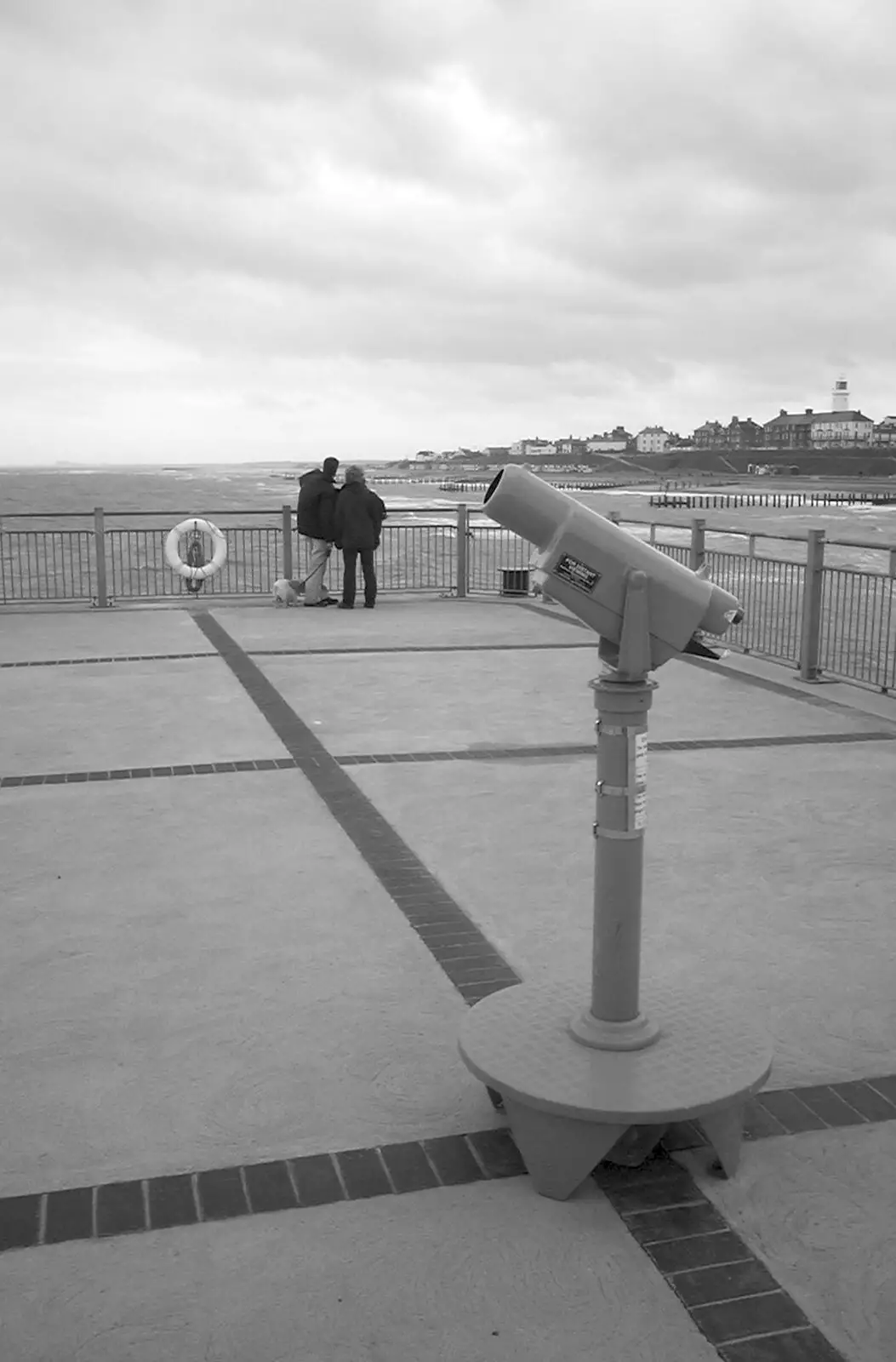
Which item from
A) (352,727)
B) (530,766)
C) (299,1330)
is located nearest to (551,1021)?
(299,1330)

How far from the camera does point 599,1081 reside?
3014 millimetres

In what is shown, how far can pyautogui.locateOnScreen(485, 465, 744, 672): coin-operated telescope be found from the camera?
300 cm

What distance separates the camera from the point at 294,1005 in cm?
398

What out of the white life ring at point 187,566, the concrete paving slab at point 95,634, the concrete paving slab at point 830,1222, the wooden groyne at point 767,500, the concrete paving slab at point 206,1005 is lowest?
the wooden groyne at point 767,500

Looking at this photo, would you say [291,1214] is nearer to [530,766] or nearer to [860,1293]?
[860,1293]

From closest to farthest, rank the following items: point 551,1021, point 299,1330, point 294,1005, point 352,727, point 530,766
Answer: point 299,1330, point 551,1021, point 294,1005, point 530,766, point 352,727

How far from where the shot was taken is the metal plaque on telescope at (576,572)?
3000 millimetres

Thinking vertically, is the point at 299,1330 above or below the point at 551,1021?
below

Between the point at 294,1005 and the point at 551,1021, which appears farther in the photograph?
the point at 294,1005

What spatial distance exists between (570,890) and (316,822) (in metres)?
1.48

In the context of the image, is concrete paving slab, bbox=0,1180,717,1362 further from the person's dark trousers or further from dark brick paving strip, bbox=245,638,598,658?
the person's dark trousers

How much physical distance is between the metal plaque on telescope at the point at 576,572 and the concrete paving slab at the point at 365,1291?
1.46 m

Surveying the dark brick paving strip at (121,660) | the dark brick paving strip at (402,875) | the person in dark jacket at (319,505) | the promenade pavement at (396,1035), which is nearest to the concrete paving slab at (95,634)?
the dark brick paving strip at (121,660)

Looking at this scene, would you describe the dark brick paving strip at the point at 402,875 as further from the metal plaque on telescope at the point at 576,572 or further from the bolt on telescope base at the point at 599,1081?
the metal plaque on telescope at the point at 576,572
